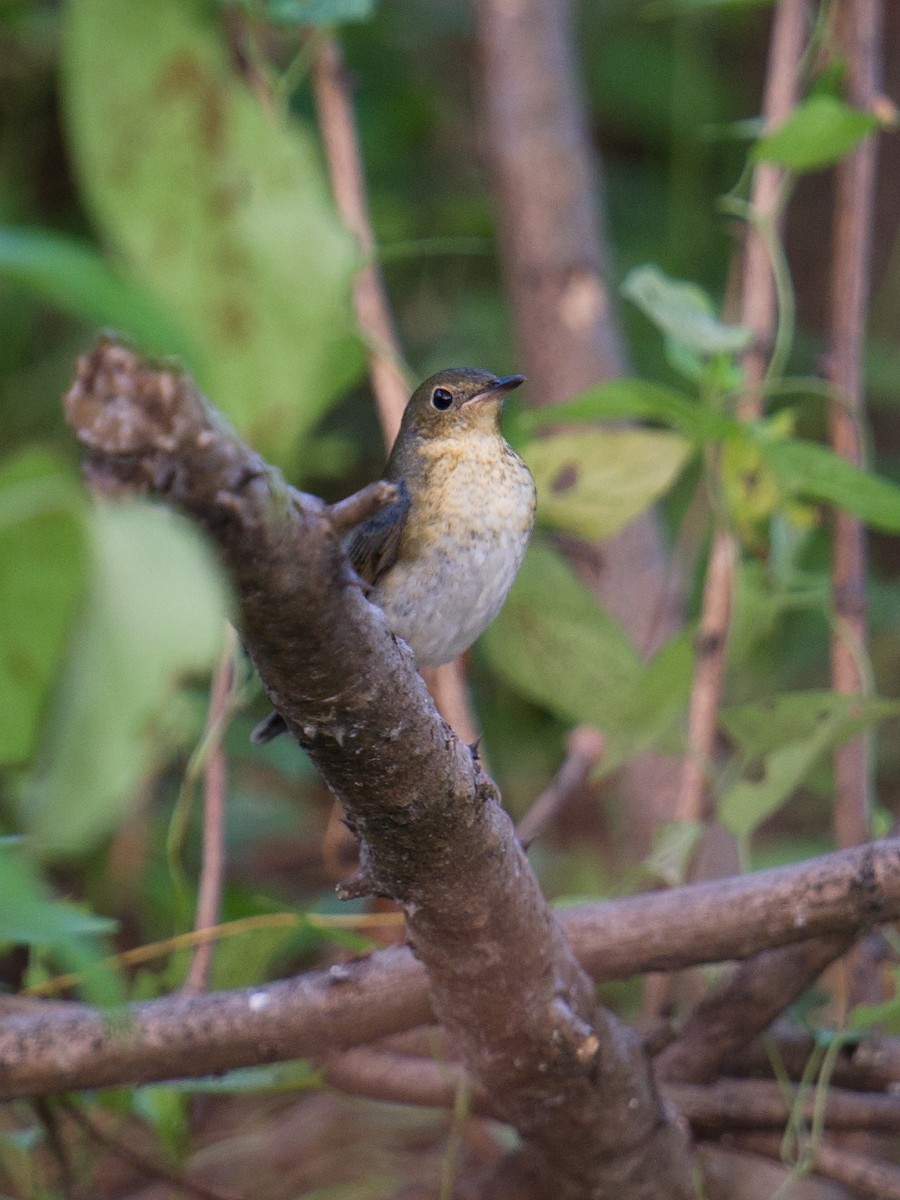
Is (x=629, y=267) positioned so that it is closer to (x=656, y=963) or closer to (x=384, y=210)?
(x=384, y=210)

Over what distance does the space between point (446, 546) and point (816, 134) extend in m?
0.72

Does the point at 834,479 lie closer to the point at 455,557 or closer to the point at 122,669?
the point at 455,557

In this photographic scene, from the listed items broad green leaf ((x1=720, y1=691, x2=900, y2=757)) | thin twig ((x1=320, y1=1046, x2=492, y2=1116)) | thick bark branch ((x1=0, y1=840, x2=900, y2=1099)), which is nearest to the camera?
thick bark branch ((x1=0, y1=840, x2=900, y2=1099))

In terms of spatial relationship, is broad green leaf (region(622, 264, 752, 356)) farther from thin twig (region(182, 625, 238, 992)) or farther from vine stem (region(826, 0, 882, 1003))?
thin twig (region(182, 625, 238, 992))

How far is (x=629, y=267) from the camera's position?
12.8 feet

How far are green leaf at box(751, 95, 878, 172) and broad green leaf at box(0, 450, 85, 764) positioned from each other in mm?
1502

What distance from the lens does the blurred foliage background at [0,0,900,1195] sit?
16.3 inches

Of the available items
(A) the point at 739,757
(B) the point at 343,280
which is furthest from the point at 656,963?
(B) the point at 343,280

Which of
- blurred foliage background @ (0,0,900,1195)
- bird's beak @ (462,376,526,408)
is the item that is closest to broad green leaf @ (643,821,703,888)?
blurred foliage background @ (0,0,900,1195)

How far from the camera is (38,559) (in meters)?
0.46

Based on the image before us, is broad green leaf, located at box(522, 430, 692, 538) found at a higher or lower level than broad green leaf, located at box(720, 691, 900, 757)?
higher

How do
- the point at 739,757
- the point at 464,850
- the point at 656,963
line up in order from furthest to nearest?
the point at 739,757, the point at 656,963, the point at 464,850

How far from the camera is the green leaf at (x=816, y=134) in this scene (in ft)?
5.76

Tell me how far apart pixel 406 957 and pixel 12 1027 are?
0.46 meters
